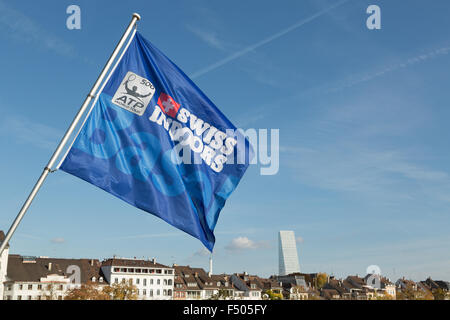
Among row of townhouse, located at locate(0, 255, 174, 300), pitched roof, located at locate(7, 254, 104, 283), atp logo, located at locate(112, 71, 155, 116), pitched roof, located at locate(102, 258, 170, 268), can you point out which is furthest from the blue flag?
pitched roof, located at locate(102, 258, 170, 268)

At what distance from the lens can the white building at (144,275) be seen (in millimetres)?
110512

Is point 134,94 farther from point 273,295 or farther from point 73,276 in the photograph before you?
point 273,295

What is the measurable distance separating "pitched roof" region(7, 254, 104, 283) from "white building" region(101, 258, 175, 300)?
11.4ft

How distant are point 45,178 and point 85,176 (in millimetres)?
1198

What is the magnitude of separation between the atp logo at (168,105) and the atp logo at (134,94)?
225 millimetres

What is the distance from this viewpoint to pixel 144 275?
115375 millimetres

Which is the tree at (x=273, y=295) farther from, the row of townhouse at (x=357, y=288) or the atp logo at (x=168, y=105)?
the atp logo at (x=168, y=105)

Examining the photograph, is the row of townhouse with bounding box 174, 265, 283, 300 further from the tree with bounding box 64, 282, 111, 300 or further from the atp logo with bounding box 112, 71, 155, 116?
the atp logo with bounding box 112, 71, 155, 116

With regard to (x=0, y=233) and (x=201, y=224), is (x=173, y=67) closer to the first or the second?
(x=201, y=224)

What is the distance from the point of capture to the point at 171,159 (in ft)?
32.5

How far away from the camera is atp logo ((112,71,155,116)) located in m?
9.44

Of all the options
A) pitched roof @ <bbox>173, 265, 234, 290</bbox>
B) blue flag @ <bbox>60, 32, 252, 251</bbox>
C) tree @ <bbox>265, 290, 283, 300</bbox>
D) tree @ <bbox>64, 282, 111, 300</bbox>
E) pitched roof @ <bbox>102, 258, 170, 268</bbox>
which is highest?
blue flag @ <bbox>60, 32, 252, 251</bbox>

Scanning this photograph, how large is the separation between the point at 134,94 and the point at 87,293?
90568mm

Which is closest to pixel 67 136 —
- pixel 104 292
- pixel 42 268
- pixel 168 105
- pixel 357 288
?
pixel 168 105
